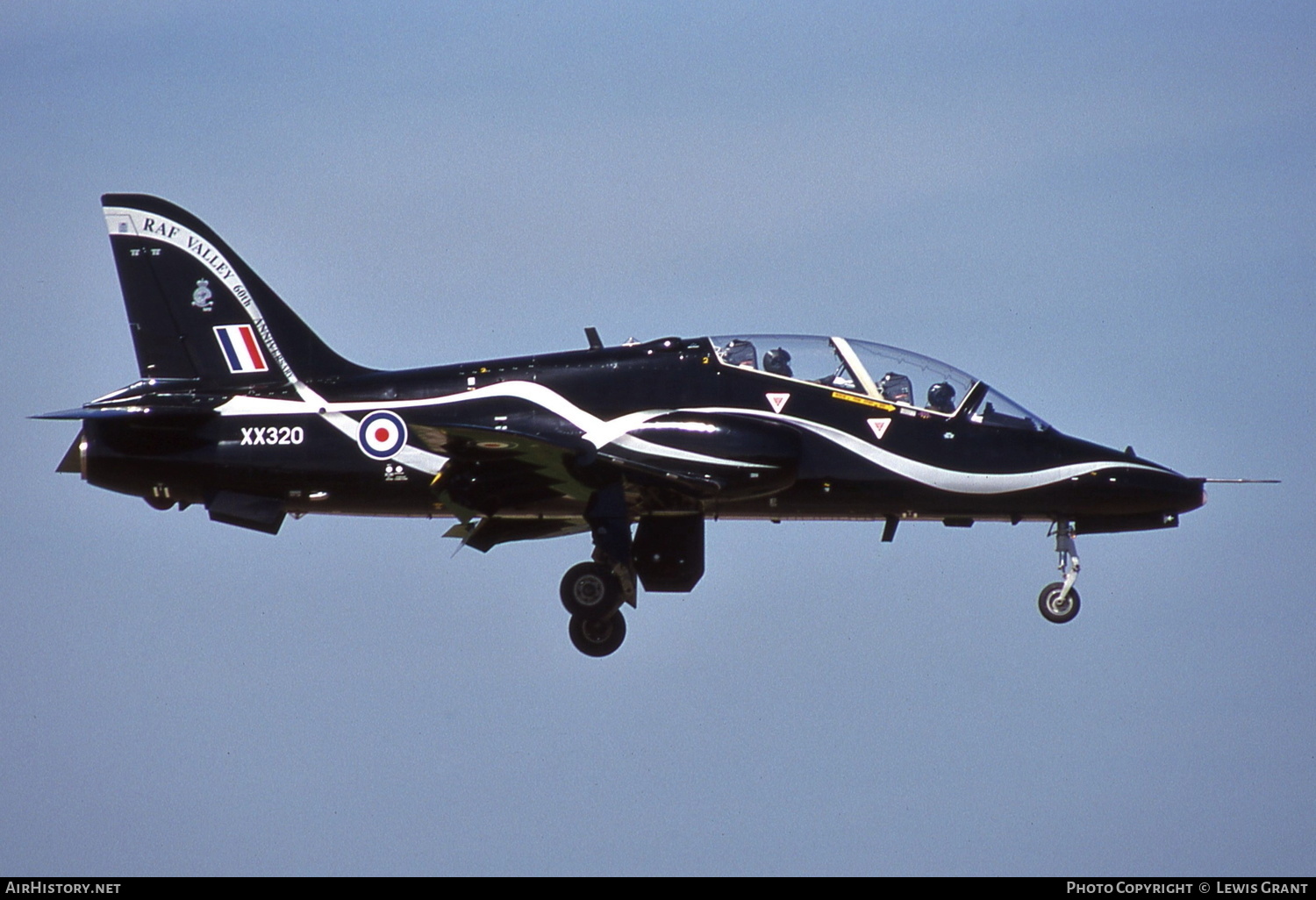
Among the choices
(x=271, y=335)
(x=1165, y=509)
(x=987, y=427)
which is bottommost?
(x=1165, y=509)

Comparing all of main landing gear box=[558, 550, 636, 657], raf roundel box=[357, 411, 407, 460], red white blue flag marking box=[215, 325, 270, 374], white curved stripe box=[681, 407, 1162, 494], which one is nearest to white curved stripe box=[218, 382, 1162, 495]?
white curved stripe box=[681, 407, 1162, 494]

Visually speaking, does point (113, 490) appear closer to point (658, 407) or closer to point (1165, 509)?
point (658, 407)

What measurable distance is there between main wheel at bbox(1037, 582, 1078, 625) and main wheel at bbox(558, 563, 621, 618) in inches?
225

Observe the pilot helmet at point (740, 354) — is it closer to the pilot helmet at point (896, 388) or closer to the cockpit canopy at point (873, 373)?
the cockpit canopy at point (873, 373)

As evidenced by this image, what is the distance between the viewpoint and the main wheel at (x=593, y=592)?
21547mm

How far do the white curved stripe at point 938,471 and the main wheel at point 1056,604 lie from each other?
154 cm

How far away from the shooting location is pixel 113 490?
74.7ft

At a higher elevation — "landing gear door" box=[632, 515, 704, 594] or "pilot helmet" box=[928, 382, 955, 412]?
"pilot helmet" box=[928, 382, 955, 412]

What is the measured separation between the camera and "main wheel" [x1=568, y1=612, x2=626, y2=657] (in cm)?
2170

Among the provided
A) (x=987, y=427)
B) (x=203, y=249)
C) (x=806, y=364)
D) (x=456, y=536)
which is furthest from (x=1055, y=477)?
(x=203, y=249)

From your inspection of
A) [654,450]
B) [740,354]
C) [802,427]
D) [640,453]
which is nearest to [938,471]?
[802,427]

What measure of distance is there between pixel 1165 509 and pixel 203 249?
13777 mm

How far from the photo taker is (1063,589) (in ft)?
73.9

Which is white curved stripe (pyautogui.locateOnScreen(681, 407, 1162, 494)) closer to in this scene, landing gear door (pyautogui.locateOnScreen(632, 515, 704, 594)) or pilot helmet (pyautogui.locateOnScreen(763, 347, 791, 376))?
pilot helmet (pyautogui.locateOnScreen(763, 347, 791, 376))
